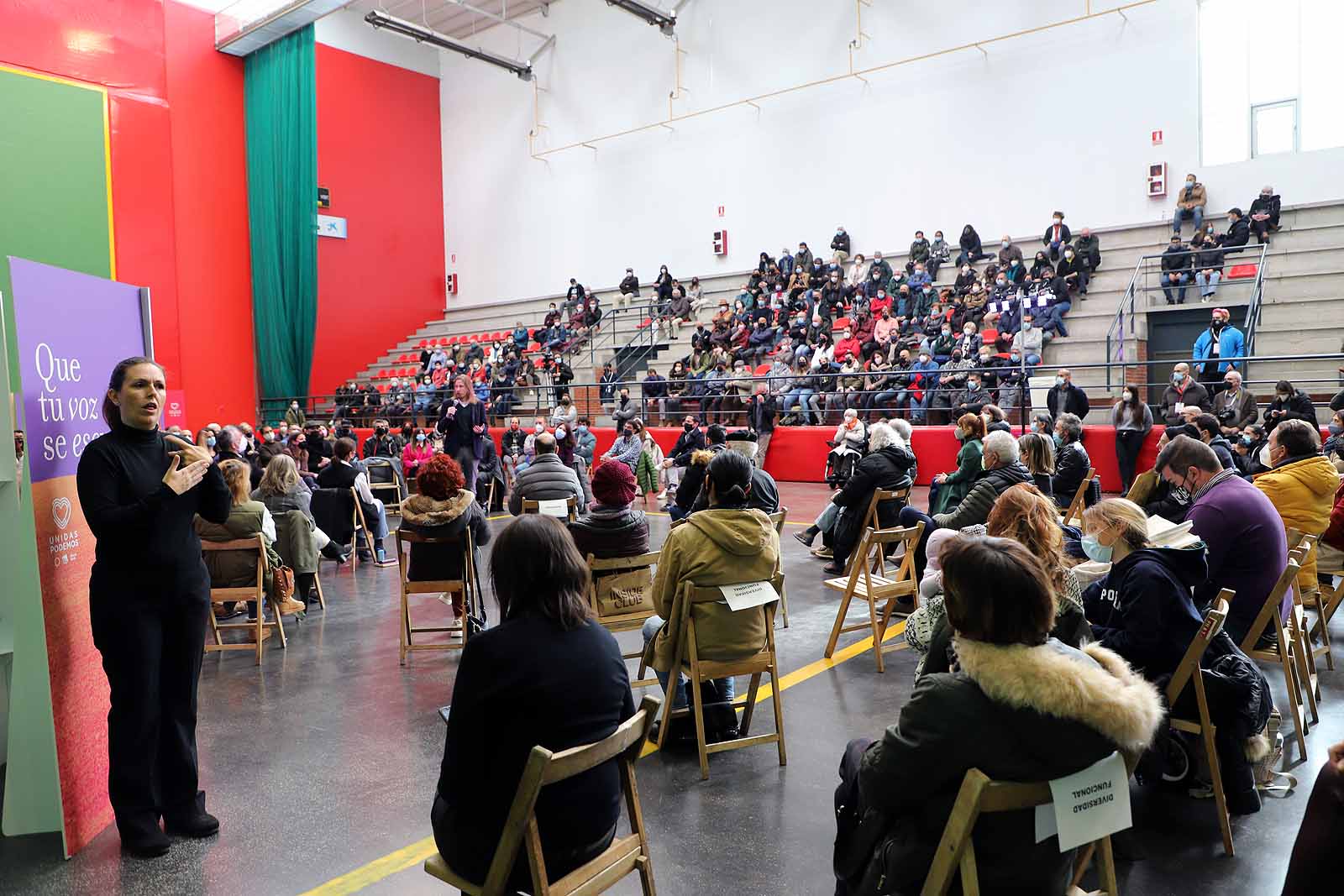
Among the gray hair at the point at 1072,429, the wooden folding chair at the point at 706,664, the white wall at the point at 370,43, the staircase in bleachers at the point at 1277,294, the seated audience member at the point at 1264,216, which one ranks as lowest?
the wooden folding chair at the point at 706,664

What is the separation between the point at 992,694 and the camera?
180cm

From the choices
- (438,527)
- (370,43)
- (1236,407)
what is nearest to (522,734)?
(438,527)

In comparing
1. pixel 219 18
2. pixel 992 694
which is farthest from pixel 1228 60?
pixel 219 18

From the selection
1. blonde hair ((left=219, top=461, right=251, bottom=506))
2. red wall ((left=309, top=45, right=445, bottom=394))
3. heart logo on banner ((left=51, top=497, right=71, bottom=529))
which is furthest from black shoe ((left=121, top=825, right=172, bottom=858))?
Result: red wall ((left=309, top=45, right=445, bottom=394))

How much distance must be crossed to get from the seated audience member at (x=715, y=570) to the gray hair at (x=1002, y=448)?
1.93 m

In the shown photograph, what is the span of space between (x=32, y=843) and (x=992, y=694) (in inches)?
118

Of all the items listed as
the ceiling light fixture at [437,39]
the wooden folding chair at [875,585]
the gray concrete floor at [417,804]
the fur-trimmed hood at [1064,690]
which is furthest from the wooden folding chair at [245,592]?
the ceiling light fixture at [437,39]

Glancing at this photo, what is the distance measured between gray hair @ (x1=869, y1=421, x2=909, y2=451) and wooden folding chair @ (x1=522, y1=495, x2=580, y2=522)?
2.03 metres

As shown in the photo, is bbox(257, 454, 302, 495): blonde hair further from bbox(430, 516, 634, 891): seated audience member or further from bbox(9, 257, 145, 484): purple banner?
bbox(430, 516, 634, 891): seated audience member

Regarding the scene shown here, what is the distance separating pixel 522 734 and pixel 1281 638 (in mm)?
2943

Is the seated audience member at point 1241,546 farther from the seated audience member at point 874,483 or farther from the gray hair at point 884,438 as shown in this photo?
the gray hair at point 884,438

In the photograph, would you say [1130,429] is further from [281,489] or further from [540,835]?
[540,835]

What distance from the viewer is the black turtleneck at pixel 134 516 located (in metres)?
2.71

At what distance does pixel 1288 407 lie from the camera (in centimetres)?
897
